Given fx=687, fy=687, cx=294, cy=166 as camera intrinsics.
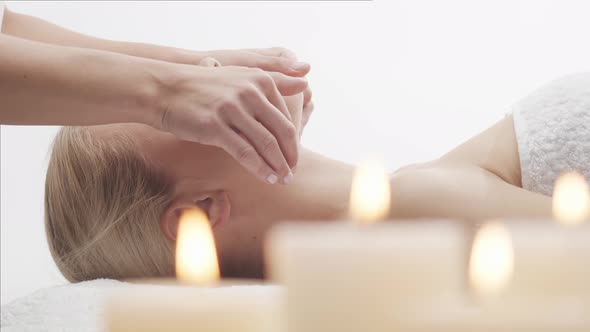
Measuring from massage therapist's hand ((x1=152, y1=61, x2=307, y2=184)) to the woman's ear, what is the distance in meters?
0.25

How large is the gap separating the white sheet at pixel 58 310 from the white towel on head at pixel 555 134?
2.01ft

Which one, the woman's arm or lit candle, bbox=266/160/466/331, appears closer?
lit candle, bbox=266/160/466/331

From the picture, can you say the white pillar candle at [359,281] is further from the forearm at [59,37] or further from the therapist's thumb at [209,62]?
the forearm at [59,37]

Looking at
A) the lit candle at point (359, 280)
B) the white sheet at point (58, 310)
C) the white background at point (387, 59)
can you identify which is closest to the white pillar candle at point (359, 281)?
the lit candle at point (359, 280)

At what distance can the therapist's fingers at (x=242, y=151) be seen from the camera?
788 millimetres

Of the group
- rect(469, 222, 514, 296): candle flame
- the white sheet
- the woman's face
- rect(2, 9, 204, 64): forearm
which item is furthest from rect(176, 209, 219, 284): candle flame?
rect(2, 9, 204, 64): forearm

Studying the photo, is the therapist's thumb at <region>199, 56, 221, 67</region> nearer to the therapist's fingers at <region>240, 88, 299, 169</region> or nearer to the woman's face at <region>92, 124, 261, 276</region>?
the woman's face at <region>92, 124, 261, 276</region>

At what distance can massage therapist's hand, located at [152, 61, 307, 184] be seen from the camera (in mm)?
781

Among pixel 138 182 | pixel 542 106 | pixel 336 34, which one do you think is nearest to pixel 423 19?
pixel 336 34

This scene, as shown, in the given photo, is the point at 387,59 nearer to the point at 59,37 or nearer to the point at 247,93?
the point at 59,37

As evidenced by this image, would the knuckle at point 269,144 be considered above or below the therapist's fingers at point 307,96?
below

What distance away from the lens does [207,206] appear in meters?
1.09

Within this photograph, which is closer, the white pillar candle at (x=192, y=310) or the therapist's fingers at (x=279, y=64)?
the white pillar candle at (x=192, y=310)

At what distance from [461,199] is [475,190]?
36 millimetres
